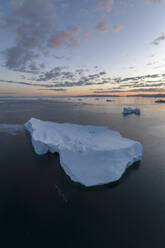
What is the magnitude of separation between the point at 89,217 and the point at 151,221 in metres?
2.70

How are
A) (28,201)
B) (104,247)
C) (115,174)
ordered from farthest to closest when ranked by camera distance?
1. (115,174)
2. (28,201)
3. (104,247)

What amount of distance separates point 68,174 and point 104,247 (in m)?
4.04

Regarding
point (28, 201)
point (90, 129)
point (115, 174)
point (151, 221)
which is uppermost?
point (90, 129)

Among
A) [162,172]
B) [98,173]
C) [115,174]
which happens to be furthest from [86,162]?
[162,172]

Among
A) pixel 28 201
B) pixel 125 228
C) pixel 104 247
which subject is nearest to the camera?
pixel 104 247

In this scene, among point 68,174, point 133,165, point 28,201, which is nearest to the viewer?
point 28,201

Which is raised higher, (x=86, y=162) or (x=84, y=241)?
(x=86, y=162)

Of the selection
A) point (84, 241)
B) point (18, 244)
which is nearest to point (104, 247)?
point (84, 241)

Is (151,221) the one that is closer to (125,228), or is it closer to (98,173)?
(125,228)

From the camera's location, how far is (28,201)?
570cm

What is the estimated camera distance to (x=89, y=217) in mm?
5086

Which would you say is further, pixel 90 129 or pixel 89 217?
pixel 90 129

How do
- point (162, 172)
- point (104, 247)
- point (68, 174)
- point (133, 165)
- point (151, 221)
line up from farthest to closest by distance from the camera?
1. point (133, 165)
2. point (162, 172)
3. point (68, 174)
4. point (151, 221)
5. point (104, 247)

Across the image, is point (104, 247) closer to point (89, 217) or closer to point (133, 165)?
point (89, 217)
